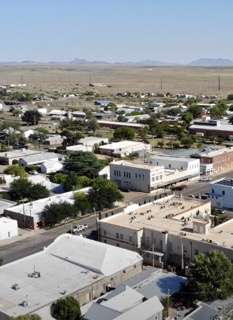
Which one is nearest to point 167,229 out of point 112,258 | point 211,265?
point 112,258

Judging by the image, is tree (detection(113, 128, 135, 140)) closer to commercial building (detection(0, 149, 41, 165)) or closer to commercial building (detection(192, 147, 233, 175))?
commercial building (detection(0, 149, 41, 165))

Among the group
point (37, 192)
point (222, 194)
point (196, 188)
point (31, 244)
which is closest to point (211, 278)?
point (31, 244)

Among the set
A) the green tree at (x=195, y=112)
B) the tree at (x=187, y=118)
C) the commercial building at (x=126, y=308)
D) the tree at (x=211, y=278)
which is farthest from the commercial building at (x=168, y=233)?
the green tree at (x=195, y=112)

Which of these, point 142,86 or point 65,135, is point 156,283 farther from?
point 142,86

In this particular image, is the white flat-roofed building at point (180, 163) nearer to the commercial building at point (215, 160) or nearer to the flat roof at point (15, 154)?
the commercial building at point (215, 160)

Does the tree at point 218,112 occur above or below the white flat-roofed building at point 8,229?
above
